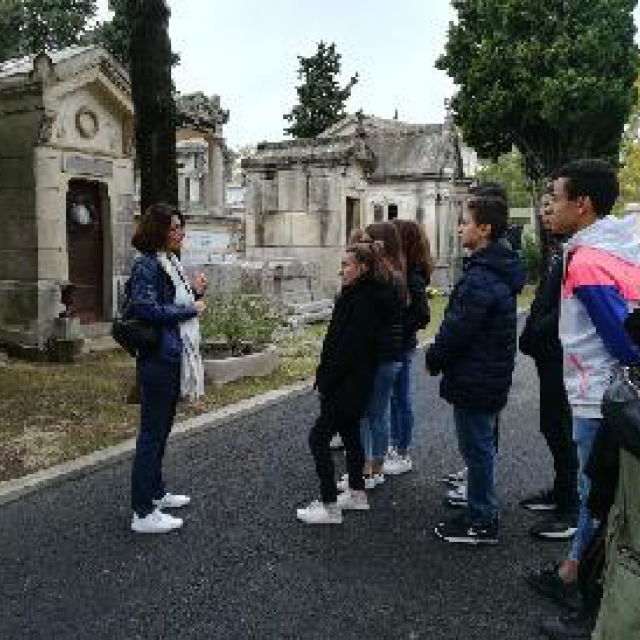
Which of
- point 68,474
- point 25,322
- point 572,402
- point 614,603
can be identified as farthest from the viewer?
point 25,322

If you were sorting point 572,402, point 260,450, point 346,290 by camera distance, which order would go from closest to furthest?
1. point 572,402
2. point 346,290
3. point 260,450

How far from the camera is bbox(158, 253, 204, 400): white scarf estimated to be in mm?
4691

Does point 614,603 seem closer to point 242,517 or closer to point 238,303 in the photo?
point 242,517

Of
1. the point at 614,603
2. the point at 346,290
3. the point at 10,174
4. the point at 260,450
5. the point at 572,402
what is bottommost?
the point at 260,450

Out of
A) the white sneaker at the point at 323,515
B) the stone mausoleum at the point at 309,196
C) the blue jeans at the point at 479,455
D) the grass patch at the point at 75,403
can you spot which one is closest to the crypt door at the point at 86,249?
the grass patch at the point at 75,403

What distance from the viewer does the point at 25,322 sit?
1095cm

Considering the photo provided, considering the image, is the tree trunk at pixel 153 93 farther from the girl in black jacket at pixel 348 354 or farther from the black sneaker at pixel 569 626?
the black sneaker at pixel 569 626

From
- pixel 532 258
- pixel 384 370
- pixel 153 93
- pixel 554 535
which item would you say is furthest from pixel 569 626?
pixel 532 258

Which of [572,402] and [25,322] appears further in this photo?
[25,322]

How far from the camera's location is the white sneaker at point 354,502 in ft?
16.5

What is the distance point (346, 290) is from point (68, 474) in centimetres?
255

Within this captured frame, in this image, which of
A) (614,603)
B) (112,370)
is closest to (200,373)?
(614,603)

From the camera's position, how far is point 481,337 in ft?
14.1

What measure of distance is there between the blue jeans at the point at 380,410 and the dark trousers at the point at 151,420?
4.62 ft
